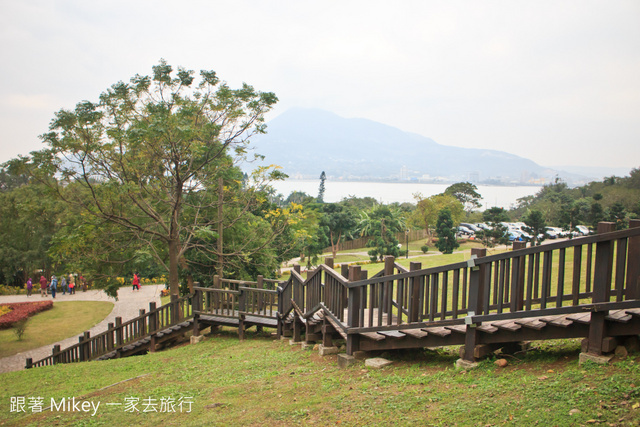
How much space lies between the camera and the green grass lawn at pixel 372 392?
3.72 metres

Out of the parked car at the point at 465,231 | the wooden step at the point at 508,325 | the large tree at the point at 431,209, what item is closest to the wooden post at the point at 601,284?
the wooden step at the point at 508,325

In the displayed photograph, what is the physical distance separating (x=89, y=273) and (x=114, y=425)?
10442mm

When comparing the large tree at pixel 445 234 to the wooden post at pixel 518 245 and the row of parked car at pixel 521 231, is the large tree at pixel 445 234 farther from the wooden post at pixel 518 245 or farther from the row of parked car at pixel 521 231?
the wooden post at pixel 518 245

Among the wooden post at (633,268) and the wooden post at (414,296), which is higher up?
the wooden post at (633,268)

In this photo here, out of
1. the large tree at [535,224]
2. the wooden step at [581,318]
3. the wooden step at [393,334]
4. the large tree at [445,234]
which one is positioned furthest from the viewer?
the large tree at [445,234]

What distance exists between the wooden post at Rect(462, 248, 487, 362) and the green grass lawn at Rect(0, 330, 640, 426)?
0.68 ft

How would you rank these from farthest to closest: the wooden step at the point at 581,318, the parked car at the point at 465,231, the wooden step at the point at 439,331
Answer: the parked car at the point at 465,231
the wooden step at the point at 439,331
the wooden step at the point at 581,318

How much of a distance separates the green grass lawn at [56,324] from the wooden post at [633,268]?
21781 millimetres

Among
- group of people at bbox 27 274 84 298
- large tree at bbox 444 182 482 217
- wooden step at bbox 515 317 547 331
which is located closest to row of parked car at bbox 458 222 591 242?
large tree at bbox 444 182 482 217

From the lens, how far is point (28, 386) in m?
9.30

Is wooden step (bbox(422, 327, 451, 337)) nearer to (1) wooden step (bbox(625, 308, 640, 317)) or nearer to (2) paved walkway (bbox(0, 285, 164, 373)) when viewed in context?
(1) wooden step (bbox(625, 308, 640, 317))

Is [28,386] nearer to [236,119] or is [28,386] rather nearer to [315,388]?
[315,388]

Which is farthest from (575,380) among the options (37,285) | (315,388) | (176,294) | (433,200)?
(433,200)

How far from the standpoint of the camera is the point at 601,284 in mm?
4223
